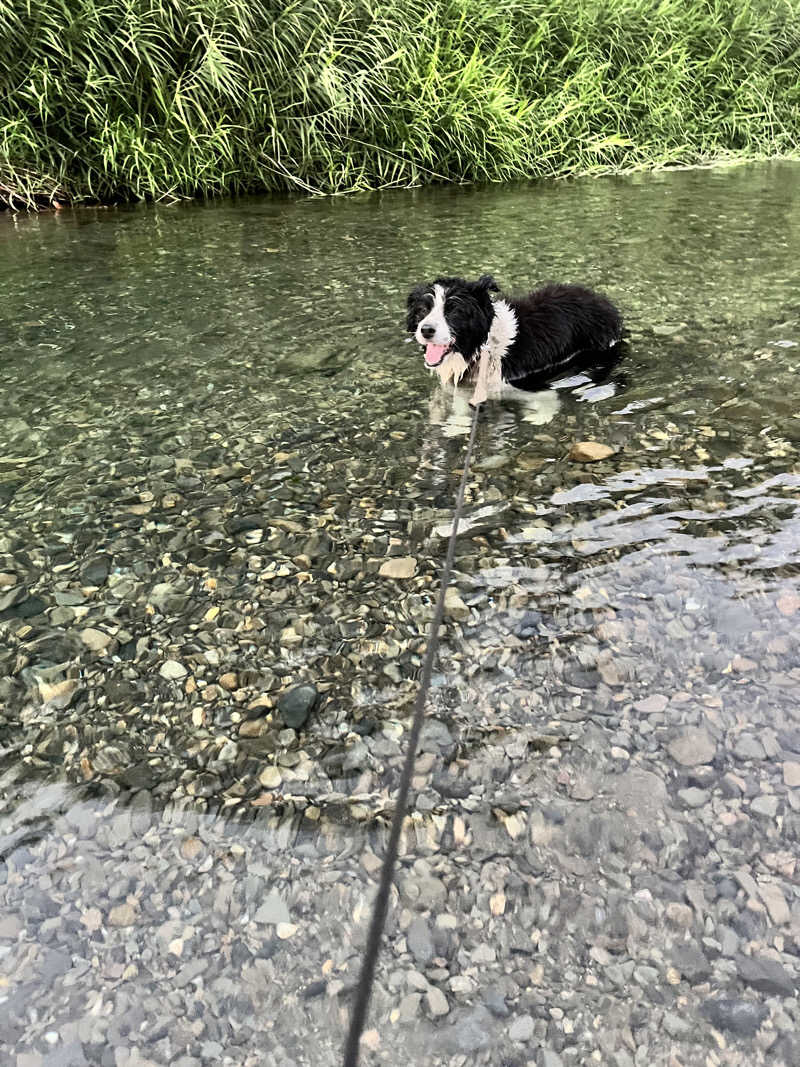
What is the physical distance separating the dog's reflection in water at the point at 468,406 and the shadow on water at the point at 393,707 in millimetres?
27

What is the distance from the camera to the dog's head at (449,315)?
3.44 m

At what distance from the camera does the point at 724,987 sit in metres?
1.35

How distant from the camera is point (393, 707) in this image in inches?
78.1

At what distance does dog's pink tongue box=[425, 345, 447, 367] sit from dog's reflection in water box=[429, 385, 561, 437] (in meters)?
0.21

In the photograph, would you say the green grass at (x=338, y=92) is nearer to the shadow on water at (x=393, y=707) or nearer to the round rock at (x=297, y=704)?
the shadow on water at (x=393, y=707)

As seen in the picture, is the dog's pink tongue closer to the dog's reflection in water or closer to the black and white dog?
the black and white dog

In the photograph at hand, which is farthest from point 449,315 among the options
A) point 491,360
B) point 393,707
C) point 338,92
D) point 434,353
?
point 338,92

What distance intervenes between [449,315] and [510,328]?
44cm

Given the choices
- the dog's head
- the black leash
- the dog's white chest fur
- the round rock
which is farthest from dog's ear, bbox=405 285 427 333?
the round rock

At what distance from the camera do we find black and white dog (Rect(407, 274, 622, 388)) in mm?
3461

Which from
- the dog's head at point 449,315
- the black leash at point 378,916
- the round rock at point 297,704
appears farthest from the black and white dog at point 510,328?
the round rock at point 297,704

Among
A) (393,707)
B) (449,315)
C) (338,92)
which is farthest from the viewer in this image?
(338,92)

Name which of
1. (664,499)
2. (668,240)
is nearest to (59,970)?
(664,499)

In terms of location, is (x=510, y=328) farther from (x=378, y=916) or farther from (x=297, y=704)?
(x=378, y=916)
